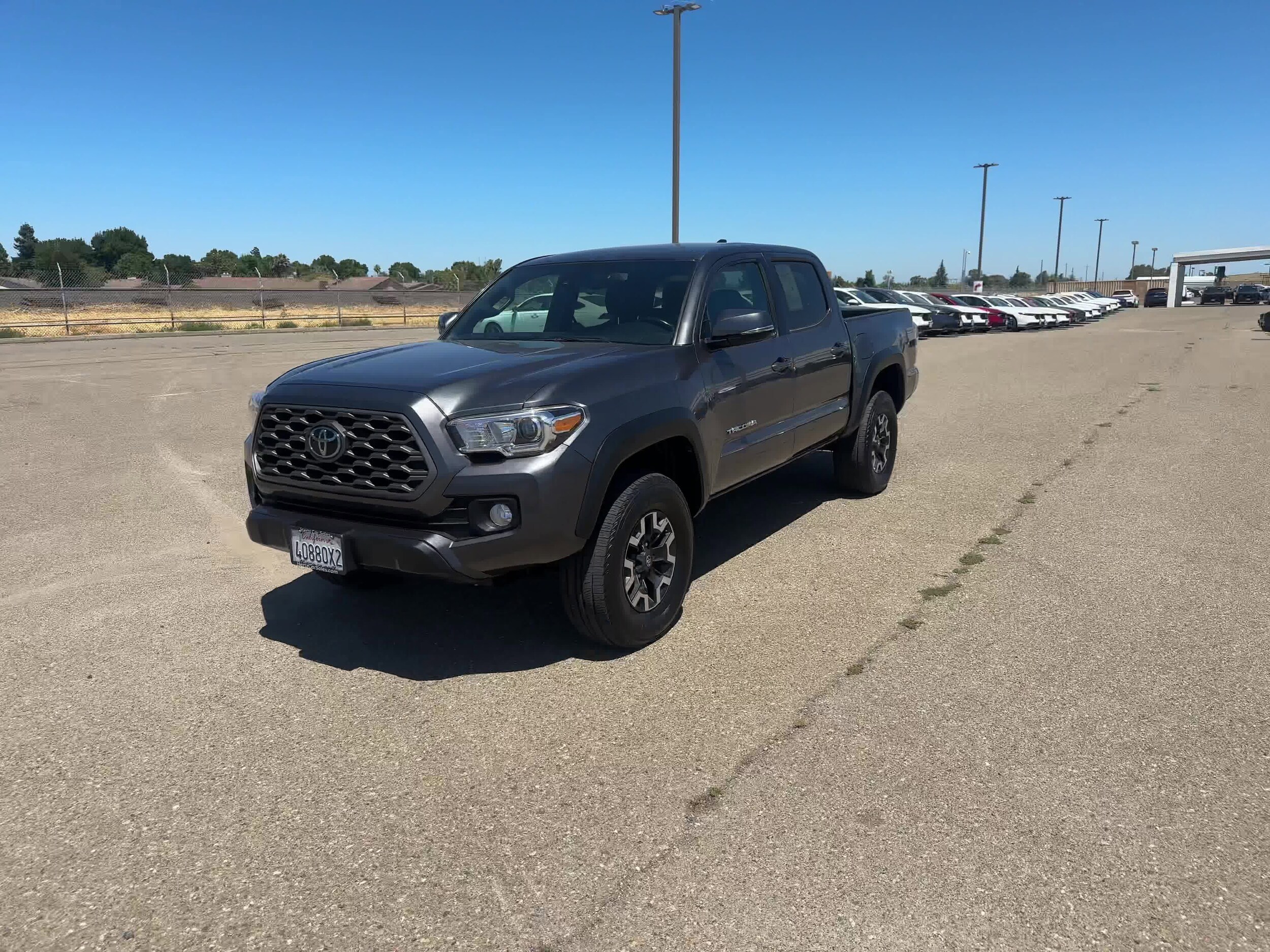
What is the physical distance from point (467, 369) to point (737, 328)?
1367 mm

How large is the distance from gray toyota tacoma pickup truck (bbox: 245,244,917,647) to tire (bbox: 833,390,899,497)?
131 cm

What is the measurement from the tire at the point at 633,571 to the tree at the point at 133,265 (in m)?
63.9

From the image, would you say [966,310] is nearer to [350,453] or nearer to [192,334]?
[192,334]

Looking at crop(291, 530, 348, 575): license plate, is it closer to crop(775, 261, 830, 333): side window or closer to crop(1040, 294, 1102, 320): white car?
crop(775, 261, 830, 333): side window

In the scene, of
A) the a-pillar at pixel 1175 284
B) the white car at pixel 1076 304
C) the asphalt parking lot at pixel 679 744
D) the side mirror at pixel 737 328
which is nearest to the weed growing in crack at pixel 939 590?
the asphalt parking lot at pixel 679 744

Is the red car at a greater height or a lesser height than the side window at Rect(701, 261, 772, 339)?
lesser

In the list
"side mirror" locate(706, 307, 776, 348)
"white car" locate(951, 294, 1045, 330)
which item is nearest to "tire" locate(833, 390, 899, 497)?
"side mirror" locate(706, 307, 776, 348)

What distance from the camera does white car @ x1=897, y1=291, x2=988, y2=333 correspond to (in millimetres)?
31933

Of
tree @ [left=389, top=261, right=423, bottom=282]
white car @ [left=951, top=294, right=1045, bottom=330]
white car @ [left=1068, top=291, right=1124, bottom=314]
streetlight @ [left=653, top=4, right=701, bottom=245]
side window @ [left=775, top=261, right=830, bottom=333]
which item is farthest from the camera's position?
tree @ [left=389, top=261, right=423, bottom=282]

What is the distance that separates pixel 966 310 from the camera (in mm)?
32906

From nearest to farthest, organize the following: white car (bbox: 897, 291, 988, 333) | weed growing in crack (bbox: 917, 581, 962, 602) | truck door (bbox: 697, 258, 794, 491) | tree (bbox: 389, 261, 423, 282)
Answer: truck door (bbox: 697, 258, 794, 491) → weed growing in crack (bbox: 917, 581, 962, 602) → white car (bbox: 897, 291, 988, 333) → tree (bbox: 389, 261, 423, 282)

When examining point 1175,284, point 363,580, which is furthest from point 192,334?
point 1175,284

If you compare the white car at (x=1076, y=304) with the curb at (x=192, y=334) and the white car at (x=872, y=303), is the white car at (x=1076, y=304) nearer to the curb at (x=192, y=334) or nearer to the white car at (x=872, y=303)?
the white car at (x=872, y=303)

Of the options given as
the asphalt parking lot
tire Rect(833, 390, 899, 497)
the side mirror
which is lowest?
the asphalt parking lot
